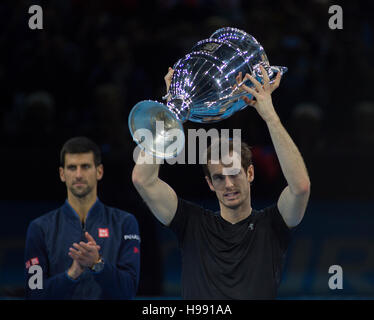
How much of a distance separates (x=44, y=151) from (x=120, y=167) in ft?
2.47

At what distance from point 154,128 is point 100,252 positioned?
125 centimetres

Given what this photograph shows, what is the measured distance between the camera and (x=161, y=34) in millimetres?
7336

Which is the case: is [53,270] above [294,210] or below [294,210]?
below

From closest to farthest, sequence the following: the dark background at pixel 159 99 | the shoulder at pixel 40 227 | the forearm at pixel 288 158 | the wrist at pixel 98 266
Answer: the forearm at pixel 288 158, the wrist at pixel 98 266, the shoulder at pixel 40 227, the dark background at pixel 159 99

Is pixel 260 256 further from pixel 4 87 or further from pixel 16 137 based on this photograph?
pixel 4 87

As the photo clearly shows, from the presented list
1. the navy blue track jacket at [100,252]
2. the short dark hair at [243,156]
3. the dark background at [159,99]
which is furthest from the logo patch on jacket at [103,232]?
the dark background at [159,99]

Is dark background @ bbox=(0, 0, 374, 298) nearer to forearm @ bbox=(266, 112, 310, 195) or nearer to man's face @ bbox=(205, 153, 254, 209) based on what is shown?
man's face @ bbox=(205, 153, 254, 209)

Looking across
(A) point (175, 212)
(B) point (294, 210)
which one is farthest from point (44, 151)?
(B) point (294, 210)

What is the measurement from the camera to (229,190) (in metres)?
3.43

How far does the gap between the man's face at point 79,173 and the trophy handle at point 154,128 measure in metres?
1.19

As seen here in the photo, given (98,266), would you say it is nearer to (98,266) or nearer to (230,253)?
(98,266)

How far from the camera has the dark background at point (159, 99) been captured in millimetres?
6008

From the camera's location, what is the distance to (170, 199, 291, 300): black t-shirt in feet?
10.8

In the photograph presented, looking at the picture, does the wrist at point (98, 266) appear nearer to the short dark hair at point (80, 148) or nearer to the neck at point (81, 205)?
Result: the neck at point (81, 205)
